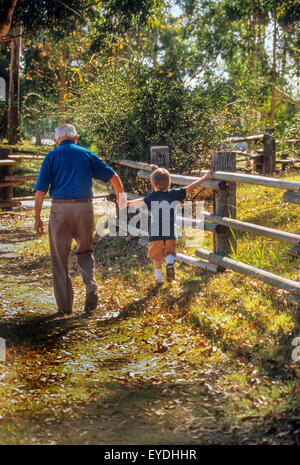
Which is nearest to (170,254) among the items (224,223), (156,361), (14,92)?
(224,223)

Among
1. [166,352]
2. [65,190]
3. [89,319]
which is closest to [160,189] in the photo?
[65,190]

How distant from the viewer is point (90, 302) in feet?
22.1

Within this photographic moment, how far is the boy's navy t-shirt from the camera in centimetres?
701

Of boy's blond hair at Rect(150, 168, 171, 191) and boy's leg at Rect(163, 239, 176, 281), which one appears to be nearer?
boy's blond hair at Rect(150, 168, 171, 191)

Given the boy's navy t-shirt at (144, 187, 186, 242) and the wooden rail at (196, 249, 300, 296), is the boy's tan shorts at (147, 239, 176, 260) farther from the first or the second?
the wooden rail at (196, 249, 300, 296)

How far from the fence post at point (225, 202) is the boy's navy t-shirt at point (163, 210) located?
68 cm

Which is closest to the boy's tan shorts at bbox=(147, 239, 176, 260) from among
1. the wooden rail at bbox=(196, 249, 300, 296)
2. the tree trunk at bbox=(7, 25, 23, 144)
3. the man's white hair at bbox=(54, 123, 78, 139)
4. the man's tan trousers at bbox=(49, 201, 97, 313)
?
the wooden rail at bbox=(196, 249, 300, 296)

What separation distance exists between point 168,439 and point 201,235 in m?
6.17

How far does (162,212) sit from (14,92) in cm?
1725

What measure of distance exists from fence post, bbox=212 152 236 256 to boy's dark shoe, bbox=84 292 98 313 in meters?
1.92

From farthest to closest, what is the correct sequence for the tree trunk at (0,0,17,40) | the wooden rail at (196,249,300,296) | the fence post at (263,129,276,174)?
the fence post at (263,129,276,174), the tree trunk at (0,0,17,40), the wooden rail at (196,249,300,296)

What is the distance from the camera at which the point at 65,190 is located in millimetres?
6301

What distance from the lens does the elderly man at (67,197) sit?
6.30 meters
